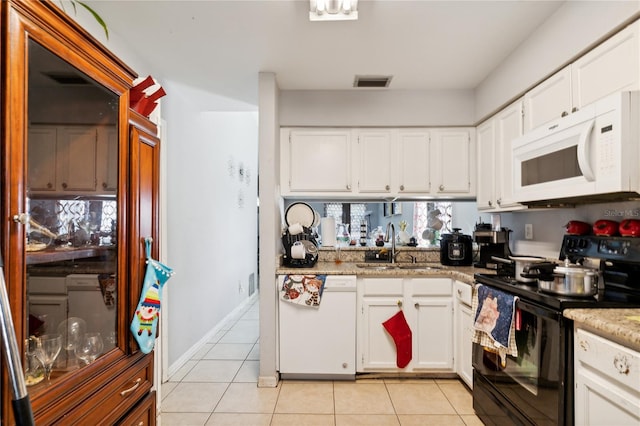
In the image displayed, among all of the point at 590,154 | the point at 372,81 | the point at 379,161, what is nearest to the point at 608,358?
the point at 590,154

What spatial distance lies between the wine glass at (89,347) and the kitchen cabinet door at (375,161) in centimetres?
231

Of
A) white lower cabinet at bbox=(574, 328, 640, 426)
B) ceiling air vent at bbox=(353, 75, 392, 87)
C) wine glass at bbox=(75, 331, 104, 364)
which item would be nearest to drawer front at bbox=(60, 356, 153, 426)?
wine glass at bbox=(75, 331, 104, 364)

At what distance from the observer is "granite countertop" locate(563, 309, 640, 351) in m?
1.14

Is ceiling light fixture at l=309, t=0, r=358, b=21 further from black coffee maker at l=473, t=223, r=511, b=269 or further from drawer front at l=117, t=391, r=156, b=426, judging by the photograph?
drawer front at l=117, t=391, r=156, b=426

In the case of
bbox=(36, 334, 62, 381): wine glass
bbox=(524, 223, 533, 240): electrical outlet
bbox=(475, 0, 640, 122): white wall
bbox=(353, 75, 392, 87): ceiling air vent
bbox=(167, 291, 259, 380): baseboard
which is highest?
bbox=(353, 75, 392, 87): ceiling air vent

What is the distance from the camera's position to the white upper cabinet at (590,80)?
1.50 meters

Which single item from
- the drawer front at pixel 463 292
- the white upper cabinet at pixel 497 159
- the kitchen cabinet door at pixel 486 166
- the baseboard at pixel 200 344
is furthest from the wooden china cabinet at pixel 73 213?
the kitchen cabinet door at pixel 486 166

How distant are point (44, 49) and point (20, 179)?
37 centimetres

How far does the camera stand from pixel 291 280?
2.69 metres

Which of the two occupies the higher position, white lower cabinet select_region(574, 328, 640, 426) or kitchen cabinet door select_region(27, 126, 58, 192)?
kitchen cabinet door select_region(27, 126, 58, 192)

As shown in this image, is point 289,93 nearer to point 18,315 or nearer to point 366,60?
point 366,60

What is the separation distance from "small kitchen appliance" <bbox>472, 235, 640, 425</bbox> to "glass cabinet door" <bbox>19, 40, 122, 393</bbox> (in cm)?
182

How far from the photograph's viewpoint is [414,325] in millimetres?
2689

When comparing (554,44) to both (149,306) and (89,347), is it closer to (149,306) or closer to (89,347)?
(149,306)
